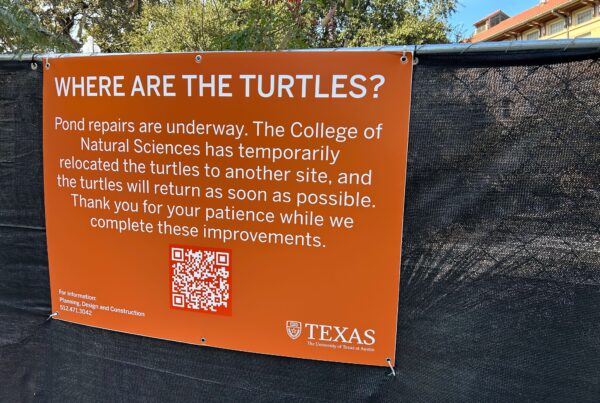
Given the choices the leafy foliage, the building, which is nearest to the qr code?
the leafy foliage

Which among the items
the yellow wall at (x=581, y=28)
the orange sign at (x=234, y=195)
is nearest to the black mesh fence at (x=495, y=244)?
the orange sign at (x=234, y=195)

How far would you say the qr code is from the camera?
1.95 meters

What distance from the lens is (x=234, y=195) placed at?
1892 millimetres

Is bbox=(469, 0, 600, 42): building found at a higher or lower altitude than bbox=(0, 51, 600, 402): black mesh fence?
higher

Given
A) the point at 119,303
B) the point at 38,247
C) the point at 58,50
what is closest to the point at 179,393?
the point at 119,303

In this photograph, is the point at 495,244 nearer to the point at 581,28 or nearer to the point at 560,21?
the point at 581,28

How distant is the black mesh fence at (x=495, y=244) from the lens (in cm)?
167

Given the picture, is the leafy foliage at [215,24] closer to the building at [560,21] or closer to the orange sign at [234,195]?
the orange sign at [234,195]

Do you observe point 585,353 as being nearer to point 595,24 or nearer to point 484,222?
point 484,222

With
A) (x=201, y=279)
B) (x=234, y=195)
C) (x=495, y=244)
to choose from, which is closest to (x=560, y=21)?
(x=495, y=244)

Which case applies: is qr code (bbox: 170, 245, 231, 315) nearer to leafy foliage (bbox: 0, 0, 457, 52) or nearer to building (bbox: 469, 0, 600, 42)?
leafy foliage (bbox: 0, 0, 457, 52)

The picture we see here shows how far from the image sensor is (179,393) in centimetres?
213

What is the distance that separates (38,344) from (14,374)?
23cm

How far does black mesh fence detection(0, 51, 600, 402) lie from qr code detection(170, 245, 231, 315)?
300 millimetres
